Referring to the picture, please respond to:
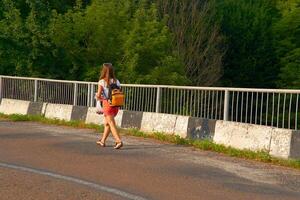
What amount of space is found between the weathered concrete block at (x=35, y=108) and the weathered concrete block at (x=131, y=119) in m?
3.81

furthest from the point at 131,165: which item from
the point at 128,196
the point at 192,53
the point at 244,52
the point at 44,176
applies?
the point at 244,52

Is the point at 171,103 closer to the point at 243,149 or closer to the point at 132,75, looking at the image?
the point at 243,149

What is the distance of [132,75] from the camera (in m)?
27.1

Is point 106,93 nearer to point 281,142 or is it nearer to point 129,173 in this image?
point 129,173

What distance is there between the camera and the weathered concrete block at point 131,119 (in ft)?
48.0

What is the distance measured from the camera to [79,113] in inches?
653

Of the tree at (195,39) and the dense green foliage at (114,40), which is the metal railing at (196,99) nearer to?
the dense green foliage at (114,40)

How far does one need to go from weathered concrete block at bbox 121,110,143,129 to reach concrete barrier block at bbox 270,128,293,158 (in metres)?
4.48

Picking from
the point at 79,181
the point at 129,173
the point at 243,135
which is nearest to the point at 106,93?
the point at 243,135

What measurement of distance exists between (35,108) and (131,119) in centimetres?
437

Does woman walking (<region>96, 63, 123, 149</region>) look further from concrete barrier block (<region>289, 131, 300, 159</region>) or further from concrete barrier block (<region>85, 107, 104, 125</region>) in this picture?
concrete barrier block (<region>85, 107, 104, 125</region>)

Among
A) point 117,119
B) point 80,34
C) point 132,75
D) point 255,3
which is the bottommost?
point 117,119

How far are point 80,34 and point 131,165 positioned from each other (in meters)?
19.0

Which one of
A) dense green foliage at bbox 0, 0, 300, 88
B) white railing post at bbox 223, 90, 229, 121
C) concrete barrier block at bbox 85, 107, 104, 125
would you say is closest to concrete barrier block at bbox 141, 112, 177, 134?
white railing post at bbox 223, 90, 229, 121
